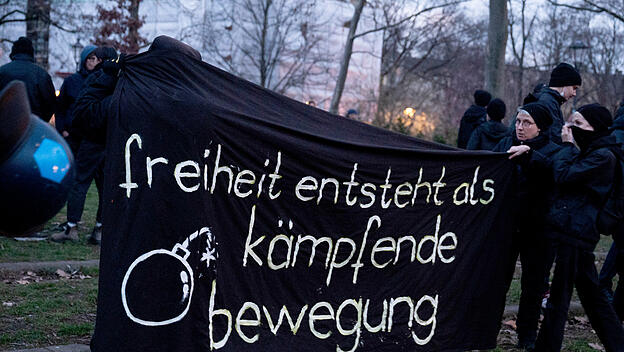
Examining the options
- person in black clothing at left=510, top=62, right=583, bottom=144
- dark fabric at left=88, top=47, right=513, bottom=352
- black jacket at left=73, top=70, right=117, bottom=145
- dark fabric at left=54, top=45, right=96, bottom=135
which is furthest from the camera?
dark fabric at left=54, top=45, right=96, bottom=135

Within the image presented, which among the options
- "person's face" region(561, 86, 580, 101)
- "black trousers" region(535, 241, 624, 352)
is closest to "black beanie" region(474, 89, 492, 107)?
"person's face" region(561, 86, 580, 101)

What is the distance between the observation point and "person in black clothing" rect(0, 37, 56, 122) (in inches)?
312

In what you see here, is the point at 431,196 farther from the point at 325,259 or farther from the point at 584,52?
the point at 584,52

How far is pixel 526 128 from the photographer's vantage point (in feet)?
18.6

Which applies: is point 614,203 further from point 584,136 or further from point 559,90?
point 559,90

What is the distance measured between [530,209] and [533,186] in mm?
176

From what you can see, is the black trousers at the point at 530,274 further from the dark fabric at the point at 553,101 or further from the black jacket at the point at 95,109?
the black jacket at the point at 95,109

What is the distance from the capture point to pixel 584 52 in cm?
3791

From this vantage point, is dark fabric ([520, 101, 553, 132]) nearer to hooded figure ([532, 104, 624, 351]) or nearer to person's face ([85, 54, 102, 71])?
hooded figure ([532, 104, 624, 351])

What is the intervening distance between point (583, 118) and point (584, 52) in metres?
35.1

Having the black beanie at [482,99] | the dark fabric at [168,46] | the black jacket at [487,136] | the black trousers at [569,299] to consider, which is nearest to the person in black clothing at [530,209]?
the black trousers at [569,299]

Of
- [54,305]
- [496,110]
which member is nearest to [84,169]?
[54,305]

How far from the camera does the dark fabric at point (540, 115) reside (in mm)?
5662

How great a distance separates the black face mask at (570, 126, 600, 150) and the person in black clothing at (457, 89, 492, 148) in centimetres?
395
